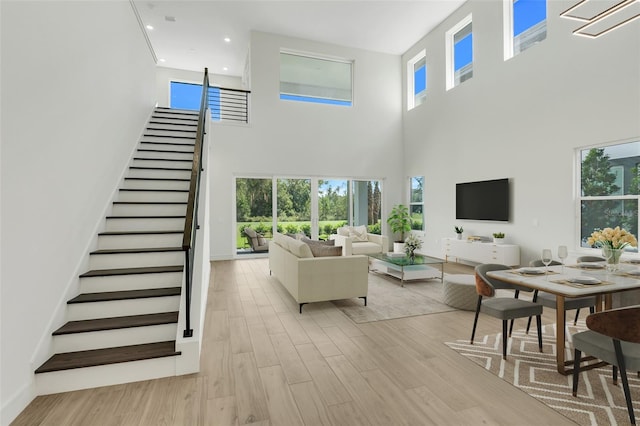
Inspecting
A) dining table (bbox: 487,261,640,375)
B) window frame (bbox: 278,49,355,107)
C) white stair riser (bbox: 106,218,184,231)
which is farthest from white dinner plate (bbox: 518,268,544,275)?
window frame (bbox: 278,49,355,107)

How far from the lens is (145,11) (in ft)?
24.6

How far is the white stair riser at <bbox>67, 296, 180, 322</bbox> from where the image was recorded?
9.23ft

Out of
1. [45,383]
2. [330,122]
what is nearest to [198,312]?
[45,383]

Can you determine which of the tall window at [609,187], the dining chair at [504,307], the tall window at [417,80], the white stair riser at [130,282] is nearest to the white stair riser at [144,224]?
the white stair riser at [130,282]

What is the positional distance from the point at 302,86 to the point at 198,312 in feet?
25.4

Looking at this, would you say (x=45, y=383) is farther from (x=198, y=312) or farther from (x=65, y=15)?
(x=65, y=15)

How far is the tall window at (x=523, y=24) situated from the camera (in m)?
5.80

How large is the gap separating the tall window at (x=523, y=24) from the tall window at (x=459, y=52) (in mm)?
1012

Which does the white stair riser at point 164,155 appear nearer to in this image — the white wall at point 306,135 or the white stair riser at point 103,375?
the white wall at point 306,135

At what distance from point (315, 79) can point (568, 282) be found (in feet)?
27.2

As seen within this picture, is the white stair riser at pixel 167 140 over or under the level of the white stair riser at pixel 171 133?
under

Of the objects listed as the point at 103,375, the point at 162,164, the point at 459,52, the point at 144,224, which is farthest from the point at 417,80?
the point at 103,375

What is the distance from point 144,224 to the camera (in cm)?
397

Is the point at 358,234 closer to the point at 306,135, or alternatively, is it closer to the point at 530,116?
the point at 306,135
